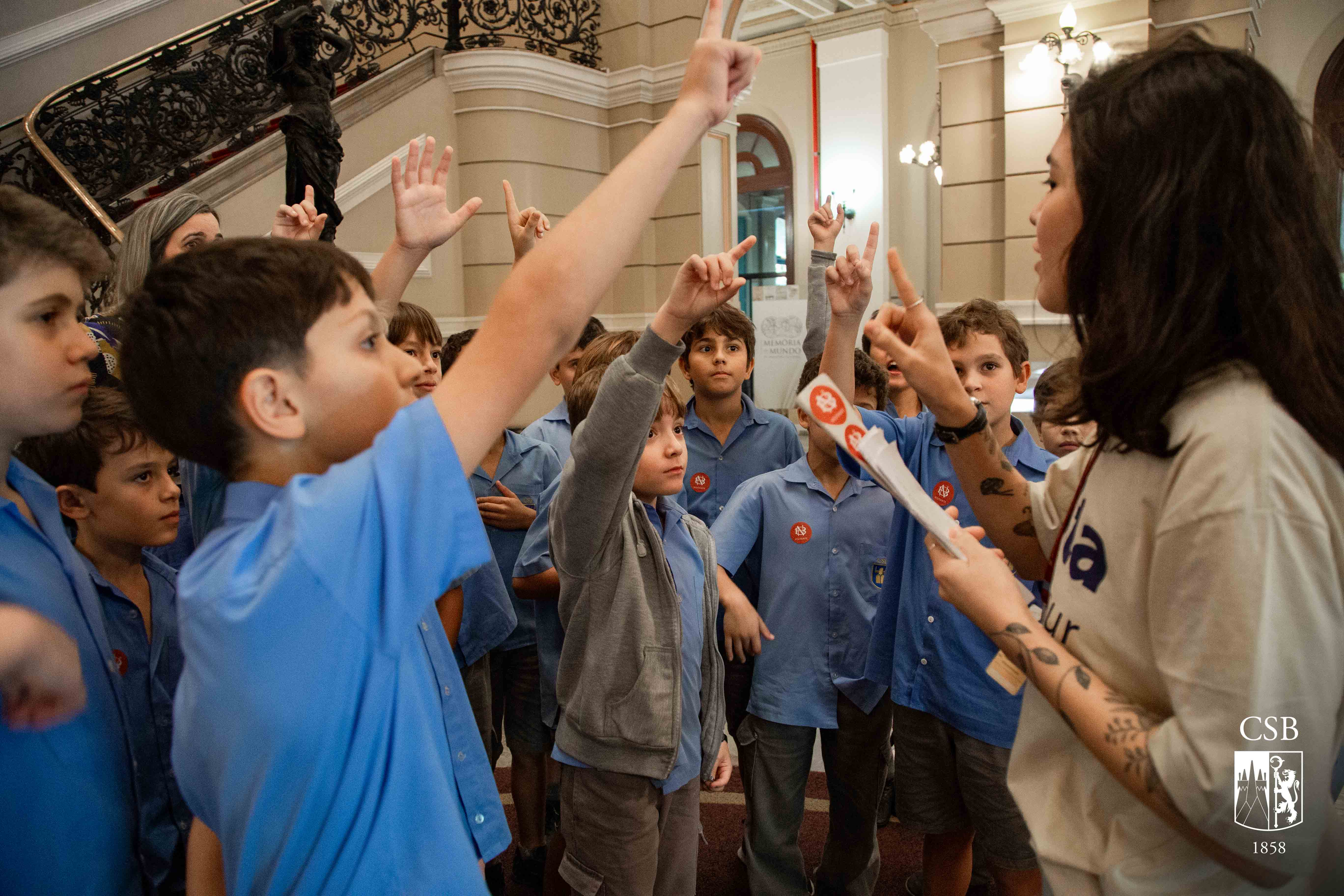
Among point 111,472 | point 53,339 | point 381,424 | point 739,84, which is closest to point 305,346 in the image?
point 381,424

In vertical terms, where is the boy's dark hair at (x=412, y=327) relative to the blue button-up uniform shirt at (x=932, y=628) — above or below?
above

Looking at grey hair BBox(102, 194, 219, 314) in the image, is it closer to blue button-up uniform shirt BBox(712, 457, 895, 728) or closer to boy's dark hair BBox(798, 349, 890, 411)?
blue button-up uniform shirt BBox(712, 457, 895, 728)

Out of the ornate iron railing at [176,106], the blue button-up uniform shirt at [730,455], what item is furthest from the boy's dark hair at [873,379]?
the ornate iron railing at [176,106]

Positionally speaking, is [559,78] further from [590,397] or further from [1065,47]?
[590,397]

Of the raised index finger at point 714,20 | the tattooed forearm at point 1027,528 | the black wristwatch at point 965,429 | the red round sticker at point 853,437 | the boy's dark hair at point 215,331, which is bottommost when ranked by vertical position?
the tattooed forearm at point 1027,528

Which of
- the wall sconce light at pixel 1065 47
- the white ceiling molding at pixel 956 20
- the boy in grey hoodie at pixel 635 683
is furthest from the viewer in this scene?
the white ceiling molding at pixel 956 20

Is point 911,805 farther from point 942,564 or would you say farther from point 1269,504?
point 1269,504

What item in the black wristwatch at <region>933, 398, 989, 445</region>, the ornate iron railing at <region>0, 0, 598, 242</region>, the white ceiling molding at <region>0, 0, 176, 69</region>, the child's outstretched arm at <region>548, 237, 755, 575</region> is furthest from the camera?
the white ceiling molding at <region>0, 0, 176, 69</region>

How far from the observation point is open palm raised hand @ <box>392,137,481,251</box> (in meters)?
1.58

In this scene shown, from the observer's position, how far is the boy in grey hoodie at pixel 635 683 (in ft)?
5.52

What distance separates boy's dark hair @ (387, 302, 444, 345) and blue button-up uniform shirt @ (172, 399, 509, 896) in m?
1.92

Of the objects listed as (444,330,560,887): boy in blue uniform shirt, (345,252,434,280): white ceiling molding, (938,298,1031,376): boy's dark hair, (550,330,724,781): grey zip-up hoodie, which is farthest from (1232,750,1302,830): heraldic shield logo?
(345,252,434,280): white ceiling molding

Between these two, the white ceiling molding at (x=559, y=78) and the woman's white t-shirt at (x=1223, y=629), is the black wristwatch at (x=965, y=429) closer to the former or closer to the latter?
the woman's white t-shirt at (x=1223, y=629)

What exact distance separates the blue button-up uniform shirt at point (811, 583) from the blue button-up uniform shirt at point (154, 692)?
1318 mm
